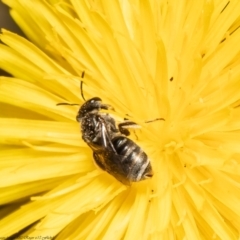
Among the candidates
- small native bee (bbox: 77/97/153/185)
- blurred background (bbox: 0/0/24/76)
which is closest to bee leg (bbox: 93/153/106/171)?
small native bee (bbox: 77/97/153/185)

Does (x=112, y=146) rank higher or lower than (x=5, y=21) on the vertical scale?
lower

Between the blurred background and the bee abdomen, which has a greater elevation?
the blurred background

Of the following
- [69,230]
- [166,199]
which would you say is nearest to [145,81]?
[166,199]

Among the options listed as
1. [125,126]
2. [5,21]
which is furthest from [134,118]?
[5,21]

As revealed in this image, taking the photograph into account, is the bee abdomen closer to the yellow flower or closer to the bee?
the bee

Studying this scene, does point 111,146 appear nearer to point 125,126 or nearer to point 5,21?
point 125,126

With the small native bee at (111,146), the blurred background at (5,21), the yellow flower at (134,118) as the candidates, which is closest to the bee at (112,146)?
the small native bee at (111,146)

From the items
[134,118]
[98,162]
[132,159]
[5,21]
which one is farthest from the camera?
[5,21]
